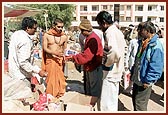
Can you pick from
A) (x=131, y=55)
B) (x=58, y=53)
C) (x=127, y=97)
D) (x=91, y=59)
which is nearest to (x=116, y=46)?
(x=91, y=59)

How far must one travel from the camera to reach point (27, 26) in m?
4.07

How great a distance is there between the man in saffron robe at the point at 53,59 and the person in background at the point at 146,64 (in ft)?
4.78

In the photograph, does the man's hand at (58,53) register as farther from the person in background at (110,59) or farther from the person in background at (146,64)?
the person in background at (146,64)

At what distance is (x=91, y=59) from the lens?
4031 mm

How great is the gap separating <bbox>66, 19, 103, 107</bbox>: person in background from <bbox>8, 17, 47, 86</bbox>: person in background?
601mm

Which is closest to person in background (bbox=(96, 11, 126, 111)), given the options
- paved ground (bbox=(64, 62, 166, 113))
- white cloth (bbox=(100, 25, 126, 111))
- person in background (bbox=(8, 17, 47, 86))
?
white cloth (bbox=(100, 25, 126, 111))

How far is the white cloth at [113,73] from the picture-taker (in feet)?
11.8

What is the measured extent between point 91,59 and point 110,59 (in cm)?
47

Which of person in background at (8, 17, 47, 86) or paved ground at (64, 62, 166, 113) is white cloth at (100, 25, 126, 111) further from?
person in background at (8, 17, 47, 86)

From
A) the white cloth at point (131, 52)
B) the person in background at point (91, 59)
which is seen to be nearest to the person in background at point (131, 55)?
→ the white cloth at point (131, 52)

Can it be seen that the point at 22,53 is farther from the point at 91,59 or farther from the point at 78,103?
the point at 78,103

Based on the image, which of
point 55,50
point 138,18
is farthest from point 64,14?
point 55,50

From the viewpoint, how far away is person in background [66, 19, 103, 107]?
157 inches

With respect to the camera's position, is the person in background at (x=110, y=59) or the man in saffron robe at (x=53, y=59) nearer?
the person in background at (x=110, y=59)
